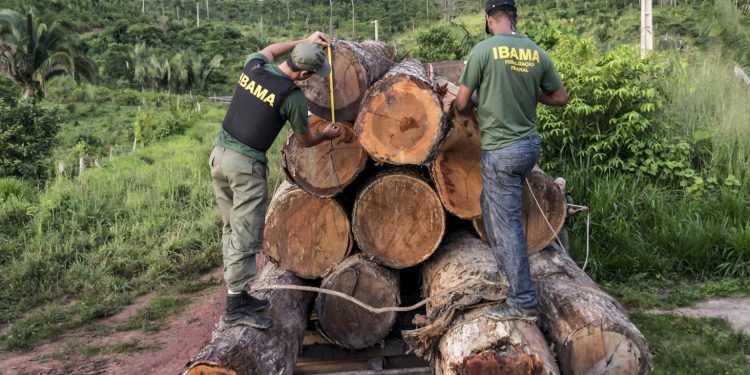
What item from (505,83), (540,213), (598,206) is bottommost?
(598,206)

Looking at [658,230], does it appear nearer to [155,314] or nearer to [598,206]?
[598,206]

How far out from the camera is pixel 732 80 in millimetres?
9273

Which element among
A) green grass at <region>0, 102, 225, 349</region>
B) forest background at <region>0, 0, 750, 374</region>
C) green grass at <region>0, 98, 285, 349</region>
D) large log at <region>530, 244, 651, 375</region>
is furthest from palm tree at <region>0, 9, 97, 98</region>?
large log at <region>530, 244, 651, 375</region>

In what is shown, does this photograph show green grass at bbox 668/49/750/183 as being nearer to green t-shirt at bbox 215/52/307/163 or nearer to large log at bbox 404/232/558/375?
large log at bbox 404/232/558/375

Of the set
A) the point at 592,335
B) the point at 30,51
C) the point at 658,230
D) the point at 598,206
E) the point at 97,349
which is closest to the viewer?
the point at 592,335

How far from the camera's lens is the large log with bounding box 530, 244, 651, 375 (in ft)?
10.6

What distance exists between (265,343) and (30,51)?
27876mm

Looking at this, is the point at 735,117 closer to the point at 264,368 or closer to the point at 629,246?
the point at 629,246

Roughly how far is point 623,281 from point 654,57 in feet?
11.3

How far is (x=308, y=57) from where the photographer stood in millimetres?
3537

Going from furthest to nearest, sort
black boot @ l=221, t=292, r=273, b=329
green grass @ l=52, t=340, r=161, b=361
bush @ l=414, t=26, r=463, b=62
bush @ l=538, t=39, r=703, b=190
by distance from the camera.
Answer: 1. bush @ l=414, t=26, r=463, b=62
2. bush @ l=538, t=39, r=703, b=190
3. green grass @ l=52, t=340, r=161, b=361
4. black boot @ l=221, t=292, r=273, b=329

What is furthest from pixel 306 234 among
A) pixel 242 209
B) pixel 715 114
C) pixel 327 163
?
pixel 715 114

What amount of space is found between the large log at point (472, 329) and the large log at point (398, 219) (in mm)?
236

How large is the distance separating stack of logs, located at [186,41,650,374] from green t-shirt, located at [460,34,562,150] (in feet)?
1.24
